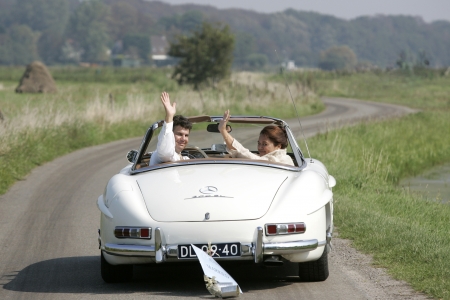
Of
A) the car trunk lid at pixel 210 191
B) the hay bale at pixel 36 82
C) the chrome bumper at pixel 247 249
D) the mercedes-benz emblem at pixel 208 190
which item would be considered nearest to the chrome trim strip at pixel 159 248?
the chrome bumper at pixel 247 249

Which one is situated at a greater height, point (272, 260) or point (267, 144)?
point (267, 144)

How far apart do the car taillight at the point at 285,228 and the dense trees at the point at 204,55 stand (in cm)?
4742

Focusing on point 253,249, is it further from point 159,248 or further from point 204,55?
point 204,55

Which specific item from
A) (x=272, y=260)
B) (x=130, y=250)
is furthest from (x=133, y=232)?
(x=272, y=260)

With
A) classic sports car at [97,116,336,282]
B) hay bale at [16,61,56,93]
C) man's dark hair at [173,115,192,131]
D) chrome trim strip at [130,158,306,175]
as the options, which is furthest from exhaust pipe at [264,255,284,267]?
hay bale at [16,61,56,93]

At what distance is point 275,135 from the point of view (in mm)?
7562

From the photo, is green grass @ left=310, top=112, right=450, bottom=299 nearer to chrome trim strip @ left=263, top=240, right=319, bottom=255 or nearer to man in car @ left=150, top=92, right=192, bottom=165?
chrome trim strip @ left=263, top=240, right=319, bottom=255

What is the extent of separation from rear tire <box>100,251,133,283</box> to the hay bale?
51.5 m

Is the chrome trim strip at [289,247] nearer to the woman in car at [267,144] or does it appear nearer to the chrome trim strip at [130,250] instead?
the chrome trim strip at [130,250]

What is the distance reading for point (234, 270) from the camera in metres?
7.14

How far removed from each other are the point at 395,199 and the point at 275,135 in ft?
17.1

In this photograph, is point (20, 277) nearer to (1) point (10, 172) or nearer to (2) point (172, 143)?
(2) point (172, 143)

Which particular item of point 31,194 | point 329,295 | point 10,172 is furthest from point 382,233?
point 10,172

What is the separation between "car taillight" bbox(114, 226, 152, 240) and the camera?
5.97 m
